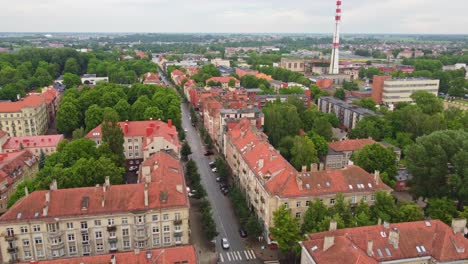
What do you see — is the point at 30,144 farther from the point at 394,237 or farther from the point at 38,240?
the point at 394,237

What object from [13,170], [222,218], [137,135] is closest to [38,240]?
[222,218]

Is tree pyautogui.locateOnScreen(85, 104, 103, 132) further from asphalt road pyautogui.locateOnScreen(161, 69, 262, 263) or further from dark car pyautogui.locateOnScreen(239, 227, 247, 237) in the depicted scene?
dark car pyautogui.locateOnScreen(239, 227, 247, 237)

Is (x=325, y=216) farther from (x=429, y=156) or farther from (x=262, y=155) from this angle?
(x=429, y=156)

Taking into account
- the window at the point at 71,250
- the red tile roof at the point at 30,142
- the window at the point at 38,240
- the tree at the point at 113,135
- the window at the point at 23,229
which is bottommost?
the window at the point at 71,250

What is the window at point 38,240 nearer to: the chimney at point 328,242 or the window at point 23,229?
the window at point 23,229

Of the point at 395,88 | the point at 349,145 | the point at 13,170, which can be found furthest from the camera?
the point at 395,88

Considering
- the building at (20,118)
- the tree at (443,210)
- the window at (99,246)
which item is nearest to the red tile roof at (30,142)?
the building at (20,118)
